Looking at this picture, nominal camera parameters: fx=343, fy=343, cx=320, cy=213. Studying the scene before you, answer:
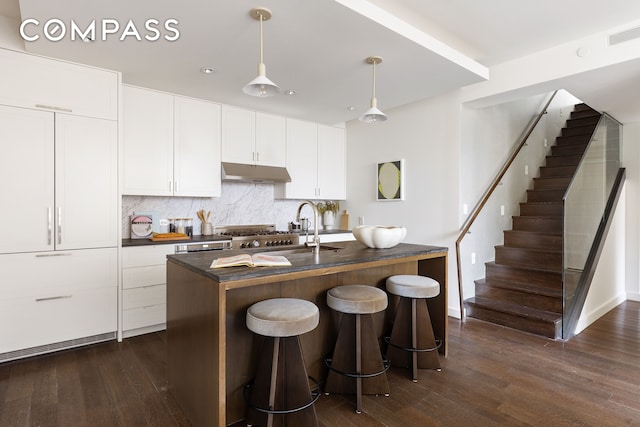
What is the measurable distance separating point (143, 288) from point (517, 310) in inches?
149

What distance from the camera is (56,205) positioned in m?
2.88

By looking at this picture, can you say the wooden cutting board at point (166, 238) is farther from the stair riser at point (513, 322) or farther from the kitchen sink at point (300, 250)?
the stair riser at point (513, 322)

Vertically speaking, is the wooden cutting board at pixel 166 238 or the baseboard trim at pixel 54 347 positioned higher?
the wooden cutting board at pixel 166 238

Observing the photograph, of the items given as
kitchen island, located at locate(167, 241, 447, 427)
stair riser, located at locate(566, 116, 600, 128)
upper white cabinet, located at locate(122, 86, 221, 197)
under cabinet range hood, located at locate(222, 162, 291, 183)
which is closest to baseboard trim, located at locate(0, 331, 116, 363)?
kitchen island, located at locate(167, 241, 447, 427)

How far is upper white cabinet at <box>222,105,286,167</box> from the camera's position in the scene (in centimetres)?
415

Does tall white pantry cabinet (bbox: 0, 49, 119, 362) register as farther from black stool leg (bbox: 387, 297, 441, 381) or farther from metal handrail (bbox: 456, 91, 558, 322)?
metal handrail (bbox: 456, 91, 558, 322)

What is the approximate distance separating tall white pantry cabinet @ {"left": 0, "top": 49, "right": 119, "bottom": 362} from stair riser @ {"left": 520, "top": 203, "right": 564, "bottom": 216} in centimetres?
492

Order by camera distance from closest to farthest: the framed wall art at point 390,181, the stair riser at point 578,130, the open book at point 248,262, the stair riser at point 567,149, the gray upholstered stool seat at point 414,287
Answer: the open book at point 248,262, the gray upholstered stool seat at point 414,287, the framed wall art at point 390,181, the stair riser at point 567,149, the stair riser at point 578,130

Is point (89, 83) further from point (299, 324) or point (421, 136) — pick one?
point (421, 136)

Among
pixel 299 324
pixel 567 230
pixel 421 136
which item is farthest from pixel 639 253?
pixel 299 324

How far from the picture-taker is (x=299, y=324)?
68.7 inches

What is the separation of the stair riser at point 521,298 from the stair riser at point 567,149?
2.75m

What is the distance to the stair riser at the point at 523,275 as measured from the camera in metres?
3.69

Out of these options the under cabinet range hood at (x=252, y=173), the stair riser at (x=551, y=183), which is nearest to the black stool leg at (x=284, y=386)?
the under cabinet range hood at (x=252, y=173)
